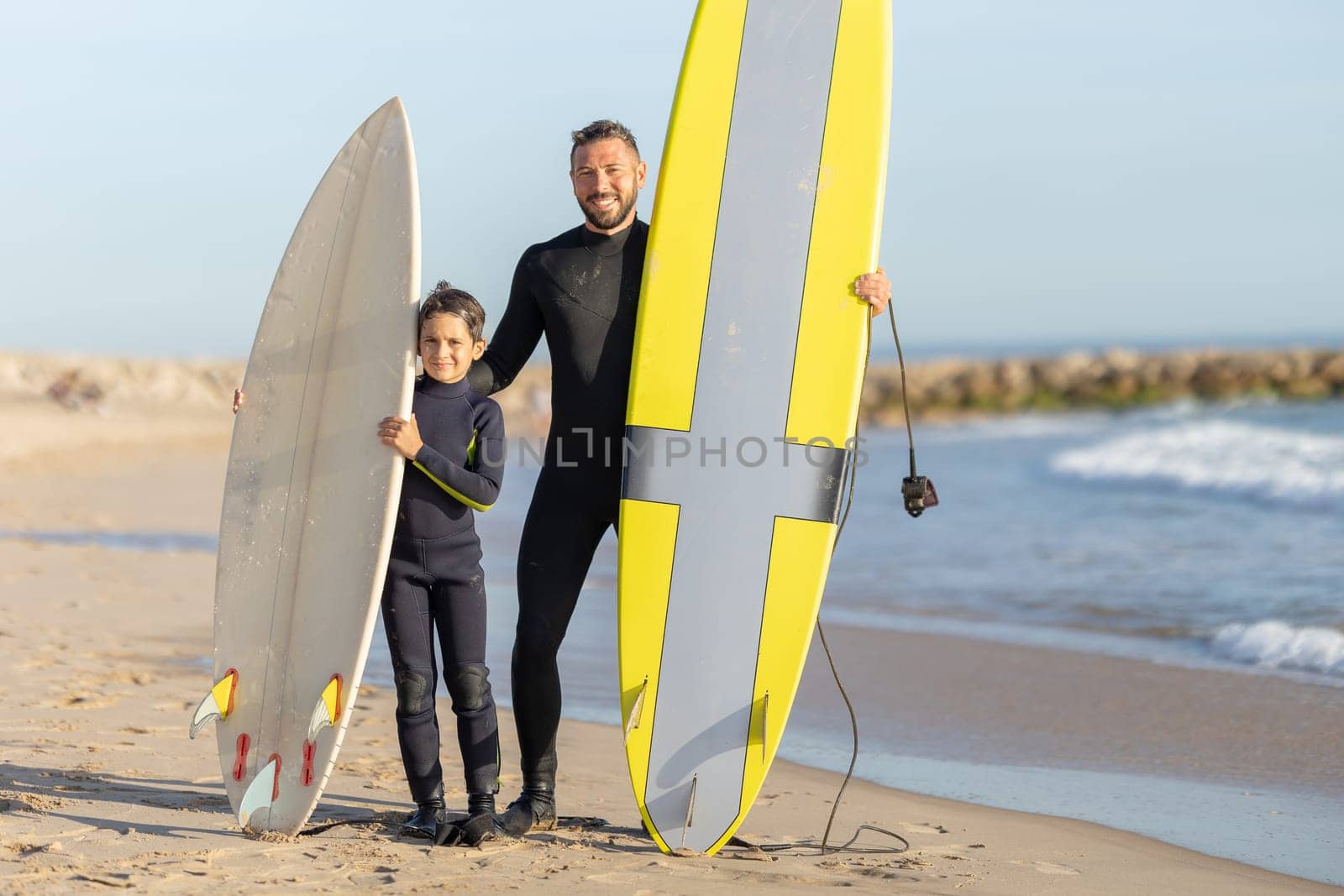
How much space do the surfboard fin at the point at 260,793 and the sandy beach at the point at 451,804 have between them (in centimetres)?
6

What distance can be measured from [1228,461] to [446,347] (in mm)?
10293

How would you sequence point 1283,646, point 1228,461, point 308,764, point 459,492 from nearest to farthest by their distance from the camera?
point 459,492, point 308,764, point 1283,646, point 1228,461

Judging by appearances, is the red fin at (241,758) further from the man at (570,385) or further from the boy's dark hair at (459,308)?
the boy's dark hair at (459,308)

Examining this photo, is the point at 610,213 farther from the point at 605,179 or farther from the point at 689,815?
the point at 689,815

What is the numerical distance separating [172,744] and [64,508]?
6972 millimetres

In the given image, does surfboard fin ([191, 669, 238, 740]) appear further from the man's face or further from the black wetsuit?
the man's face

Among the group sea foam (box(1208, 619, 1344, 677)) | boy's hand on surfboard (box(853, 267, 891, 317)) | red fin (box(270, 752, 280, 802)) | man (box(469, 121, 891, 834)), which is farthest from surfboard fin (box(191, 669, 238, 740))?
sea foam (box(1208, 619, 1344, 677))

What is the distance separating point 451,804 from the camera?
311 centimetres

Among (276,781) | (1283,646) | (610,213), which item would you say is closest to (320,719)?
(276,781)

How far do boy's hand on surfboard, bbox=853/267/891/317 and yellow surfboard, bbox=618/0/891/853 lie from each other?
0.02 m

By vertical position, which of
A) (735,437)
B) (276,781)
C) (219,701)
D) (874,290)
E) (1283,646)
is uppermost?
(874,290)

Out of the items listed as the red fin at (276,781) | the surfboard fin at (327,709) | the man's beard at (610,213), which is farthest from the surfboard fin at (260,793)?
the man's beard at (610,213)

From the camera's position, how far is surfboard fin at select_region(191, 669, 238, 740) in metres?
2.92

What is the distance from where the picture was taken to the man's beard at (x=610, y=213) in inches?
113
